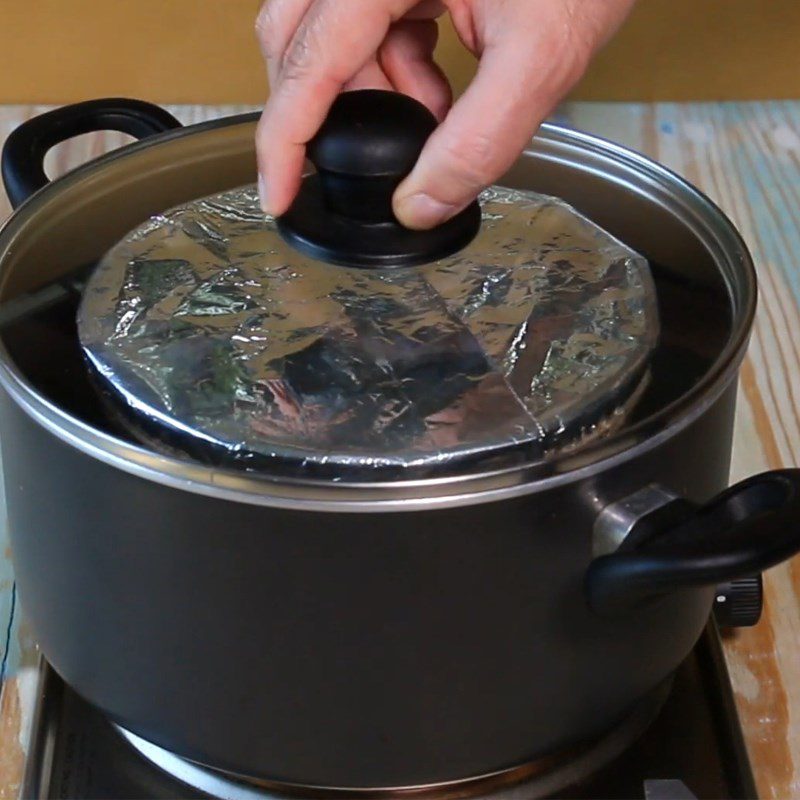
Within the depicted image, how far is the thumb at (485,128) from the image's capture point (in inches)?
17.6

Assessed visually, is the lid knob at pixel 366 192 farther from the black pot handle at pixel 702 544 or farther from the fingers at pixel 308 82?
the black pot handle at pixel 702 544

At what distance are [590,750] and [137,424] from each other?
0.82 feet

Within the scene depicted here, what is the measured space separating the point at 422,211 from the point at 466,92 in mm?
51

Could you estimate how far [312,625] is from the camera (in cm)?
40

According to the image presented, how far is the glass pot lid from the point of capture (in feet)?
1.39

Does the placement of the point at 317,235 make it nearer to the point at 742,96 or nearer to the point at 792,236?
the point at 792,236

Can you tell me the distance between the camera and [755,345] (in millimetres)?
800

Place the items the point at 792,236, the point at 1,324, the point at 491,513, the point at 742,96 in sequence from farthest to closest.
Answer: the point at 742,96 → the point at 792,236 → the point at 1,324 → the point at 491,513

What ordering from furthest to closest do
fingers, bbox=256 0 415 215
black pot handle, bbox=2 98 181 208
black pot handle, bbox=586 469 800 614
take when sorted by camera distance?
black pot handle, bbox=2 98 181 208 < fingers, bbox=256 0 415 215 < black pot handle, bbox=586 469 800 614

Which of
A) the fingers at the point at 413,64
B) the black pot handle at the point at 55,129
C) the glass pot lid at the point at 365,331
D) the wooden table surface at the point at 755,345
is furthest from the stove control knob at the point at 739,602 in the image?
the black pot handle at the point at 55,129

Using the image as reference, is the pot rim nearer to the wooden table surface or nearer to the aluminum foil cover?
the aluminum foil cover

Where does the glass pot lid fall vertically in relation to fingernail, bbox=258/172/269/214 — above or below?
below

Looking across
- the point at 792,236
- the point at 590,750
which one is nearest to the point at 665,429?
the point at 590,750

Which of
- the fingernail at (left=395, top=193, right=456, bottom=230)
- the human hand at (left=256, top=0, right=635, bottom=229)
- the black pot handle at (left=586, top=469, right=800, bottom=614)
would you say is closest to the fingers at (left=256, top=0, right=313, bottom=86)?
the human hand at (left=256, top=0, right=635, bottom=229)
